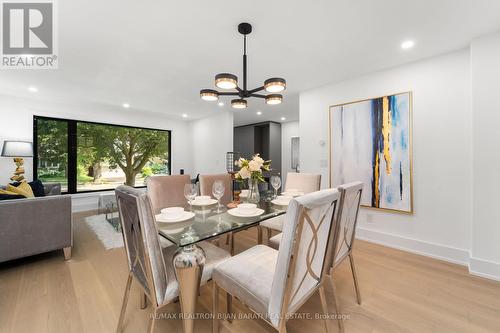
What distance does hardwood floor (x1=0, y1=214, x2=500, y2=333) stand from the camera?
147 centimetres

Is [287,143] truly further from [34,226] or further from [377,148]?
[34,226]

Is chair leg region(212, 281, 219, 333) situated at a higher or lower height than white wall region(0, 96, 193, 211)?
lower

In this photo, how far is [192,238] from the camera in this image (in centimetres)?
127

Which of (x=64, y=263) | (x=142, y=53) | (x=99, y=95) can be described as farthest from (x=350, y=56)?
(x=99, y=95)

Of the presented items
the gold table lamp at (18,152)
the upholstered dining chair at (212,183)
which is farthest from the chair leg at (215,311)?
the gold table lamp at (18,152)

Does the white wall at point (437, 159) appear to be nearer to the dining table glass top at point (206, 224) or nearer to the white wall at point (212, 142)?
the dining table glass top at point (206, 224)

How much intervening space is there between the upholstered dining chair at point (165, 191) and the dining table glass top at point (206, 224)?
0.52m

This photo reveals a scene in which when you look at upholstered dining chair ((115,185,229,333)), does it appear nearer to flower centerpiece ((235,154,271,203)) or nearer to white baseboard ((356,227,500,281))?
flower centerpiece ((235,154,271,203))

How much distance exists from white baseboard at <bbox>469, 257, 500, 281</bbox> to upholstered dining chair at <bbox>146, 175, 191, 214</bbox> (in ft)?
10.1

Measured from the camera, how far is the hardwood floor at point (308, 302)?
1.47 metres

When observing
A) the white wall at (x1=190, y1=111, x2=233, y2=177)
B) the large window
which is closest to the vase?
the white wall at (x1=190, y1=111, x2=233, y2=177)

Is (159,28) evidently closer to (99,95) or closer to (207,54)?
(207,54)

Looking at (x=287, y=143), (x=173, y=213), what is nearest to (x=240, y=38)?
(x=173, y=213)

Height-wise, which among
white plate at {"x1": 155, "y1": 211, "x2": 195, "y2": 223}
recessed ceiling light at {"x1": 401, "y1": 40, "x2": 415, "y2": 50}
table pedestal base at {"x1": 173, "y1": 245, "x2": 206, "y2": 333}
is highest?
recessed ceiling light at {"x1": 401, "y1": 40, "x2": 415, "y2": 50}
